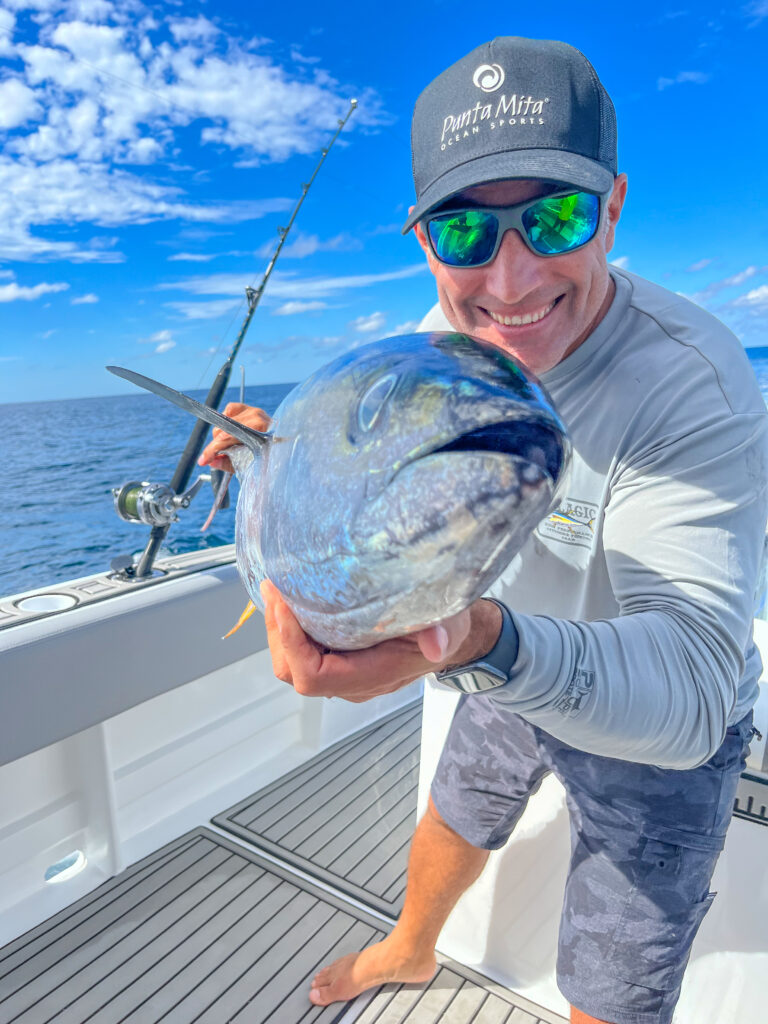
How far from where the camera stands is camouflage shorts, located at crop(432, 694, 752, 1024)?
1.29 metres

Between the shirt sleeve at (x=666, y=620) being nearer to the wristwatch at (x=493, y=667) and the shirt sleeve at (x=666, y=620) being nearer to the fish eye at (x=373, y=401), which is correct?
the wristwatch at (x=493, y=667)

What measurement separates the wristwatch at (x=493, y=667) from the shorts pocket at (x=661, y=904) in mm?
674

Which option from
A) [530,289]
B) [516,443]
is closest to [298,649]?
[516,443]

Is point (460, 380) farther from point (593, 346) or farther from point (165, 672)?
point (165, 672)

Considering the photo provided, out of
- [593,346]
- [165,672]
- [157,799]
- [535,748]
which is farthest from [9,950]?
[593,346]

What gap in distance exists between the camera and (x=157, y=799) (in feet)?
8.34

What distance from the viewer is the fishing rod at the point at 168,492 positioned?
7.94 feet

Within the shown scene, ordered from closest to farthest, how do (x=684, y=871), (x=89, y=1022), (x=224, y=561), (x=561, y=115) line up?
1. (x=561, y=115)
2. (x=684, y=871)
3. (x=89, y=1022)
4. (x=224, y=561)

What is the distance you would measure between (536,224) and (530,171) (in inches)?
3.6

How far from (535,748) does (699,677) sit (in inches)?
25.7

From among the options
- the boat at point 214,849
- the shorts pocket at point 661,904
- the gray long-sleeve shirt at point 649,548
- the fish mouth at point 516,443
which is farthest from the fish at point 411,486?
the boat at point 214,849

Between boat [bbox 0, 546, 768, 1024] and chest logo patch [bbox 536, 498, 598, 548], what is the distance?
669mm

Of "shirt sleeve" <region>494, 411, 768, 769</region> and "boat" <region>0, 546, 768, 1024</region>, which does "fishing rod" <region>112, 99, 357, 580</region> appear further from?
"shirt sleeve" <region>494, 411, 768, 769</region>

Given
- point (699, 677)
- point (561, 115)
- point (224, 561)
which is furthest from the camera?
point (224, 561)
